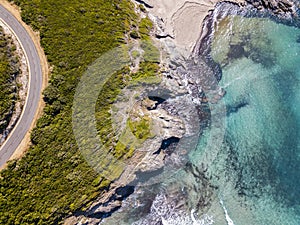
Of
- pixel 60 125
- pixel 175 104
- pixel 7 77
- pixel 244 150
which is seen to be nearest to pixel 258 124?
pixel 244 150

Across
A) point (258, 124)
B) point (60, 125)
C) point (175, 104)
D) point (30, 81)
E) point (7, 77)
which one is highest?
point (258, 124)

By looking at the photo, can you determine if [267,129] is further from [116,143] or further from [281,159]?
[116,143]

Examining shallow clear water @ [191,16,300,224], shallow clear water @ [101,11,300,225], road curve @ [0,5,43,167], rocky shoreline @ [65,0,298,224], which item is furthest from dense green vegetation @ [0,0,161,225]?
shallow clear water @ [191,16,300,224]

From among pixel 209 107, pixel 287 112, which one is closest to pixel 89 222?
pixel 209 107

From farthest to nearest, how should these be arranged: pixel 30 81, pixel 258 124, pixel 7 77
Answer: pixel 258 124, pixel 30 81, pixel 7 77

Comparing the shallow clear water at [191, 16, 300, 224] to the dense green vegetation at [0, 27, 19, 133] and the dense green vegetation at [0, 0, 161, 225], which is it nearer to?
the dense green vegetation at [0, 0, 161, 225]

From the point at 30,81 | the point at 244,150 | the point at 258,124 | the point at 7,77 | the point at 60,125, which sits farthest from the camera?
the point at 258,124

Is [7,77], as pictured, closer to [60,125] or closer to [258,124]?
[60,125]
